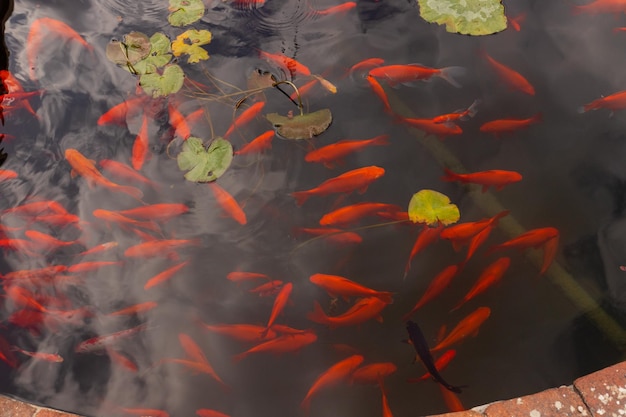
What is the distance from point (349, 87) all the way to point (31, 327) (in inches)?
80.5

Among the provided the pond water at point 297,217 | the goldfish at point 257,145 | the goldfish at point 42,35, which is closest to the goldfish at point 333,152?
the pond water at point 297,217

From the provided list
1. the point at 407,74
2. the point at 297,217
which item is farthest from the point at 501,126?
the point at 297,217

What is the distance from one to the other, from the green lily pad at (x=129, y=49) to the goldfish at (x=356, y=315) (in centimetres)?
188

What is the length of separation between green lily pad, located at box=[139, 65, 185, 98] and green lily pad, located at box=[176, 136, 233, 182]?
393mm

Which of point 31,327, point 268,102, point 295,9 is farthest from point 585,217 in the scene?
point 31,327

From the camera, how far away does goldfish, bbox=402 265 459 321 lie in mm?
2416

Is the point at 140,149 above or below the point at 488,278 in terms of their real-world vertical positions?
above

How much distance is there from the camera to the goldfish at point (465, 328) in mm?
2324

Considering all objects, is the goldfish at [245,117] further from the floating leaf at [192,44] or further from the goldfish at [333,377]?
the goldfish at [333,377]

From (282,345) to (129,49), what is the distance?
2012mm

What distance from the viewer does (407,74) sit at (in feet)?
9.86

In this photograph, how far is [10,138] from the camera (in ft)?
9.80

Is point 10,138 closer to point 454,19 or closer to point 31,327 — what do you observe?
point 31,327

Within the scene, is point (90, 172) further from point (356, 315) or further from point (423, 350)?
point (423, 350)
